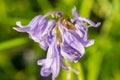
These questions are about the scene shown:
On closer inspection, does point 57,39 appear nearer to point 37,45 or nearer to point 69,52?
point 69,52

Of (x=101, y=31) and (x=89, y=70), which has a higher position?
(x=101, y=31)

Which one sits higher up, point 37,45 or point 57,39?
point 37,45

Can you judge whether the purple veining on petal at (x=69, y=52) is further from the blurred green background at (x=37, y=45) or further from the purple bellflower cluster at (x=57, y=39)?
the blurred green background at (x=37, y=45)

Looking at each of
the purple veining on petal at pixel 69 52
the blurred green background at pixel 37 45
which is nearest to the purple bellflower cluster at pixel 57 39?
the purple veining on petal at pixel 69 52

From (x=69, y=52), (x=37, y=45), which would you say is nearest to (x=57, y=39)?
(x=69, y=52)

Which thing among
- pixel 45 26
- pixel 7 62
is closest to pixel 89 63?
pixel 7 62

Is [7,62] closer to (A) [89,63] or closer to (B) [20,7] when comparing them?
(B) [20,7]

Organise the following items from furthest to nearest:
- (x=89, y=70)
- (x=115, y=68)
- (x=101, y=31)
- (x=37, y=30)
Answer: (x=101, y=31)
(x=115, y=68)
(x=89, y=70)
(x=37, y=30)

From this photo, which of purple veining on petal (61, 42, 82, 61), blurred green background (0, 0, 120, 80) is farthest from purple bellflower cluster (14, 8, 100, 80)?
blurred green background (0, 0, 120, 80)

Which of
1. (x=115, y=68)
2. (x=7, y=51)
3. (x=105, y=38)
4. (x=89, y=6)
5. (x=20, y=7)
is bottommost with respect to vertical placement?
(x=115, y=68)
